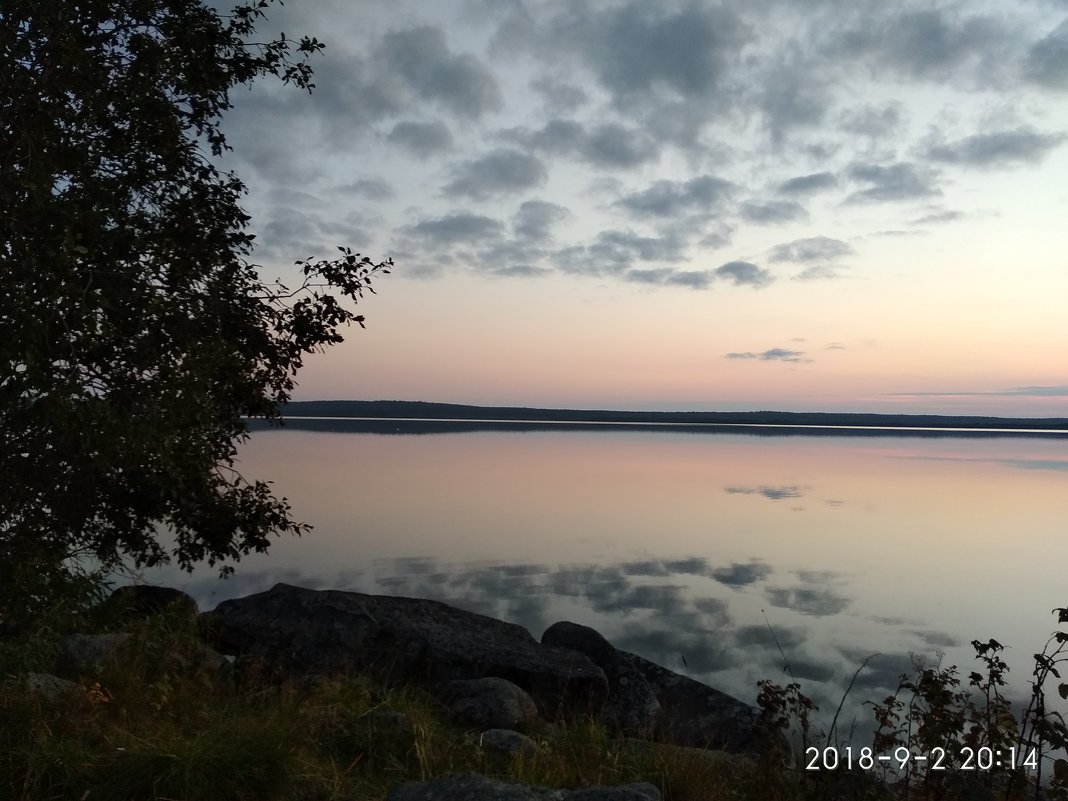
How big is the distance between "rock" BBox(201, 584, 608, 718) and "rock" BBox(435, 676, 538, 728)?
1.20 m

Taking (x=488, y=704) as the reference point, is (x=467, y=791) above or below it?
above

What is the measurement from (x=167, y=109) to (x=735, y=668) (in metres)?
13.2

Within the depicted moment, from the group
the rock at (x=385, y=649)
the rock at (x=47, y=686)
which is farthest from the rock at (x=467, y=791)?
the rock at (x=385, y=649)

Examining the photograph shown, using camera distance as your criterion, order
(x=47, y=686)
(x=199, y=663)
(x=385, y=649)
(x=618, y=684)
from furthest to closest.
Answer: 1. (x=618, y=684)
2. (x=385, y=649)
3. (x=199, y=663)
4. (x=47, y=686)

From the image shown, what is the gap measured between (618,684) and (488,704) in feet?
10.8

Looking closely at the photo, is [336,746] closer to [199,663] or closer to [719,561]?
[199,663]

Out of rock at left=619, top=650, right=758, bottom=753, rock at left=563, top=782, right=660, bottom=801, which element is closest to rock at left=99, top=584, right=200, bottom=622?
rock at left=619, top=650, right=758, bottom=753

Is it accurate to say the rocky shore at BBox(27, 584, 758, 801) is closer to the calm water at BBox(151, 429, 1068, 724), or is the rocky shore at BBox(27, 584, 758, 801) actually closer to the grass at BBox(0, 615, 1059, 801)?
the grass at BBox(0, 615, 1059, 801)

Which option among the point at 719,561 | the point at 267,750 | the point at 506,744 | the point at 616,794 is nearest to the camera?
the point at 616,794

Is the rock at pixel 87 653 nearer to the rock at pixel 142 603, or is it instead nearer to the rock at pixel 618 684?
the rock at pixel 142 603

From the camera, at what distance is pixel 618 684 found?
39.6 ft

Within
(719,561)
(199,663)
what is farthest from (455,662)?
(719,561)

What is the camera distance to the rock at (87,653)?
→ 861 centimetres

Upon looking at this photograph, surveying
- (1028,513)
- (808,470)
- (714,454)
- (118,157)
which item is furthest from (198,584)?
(714,454)
